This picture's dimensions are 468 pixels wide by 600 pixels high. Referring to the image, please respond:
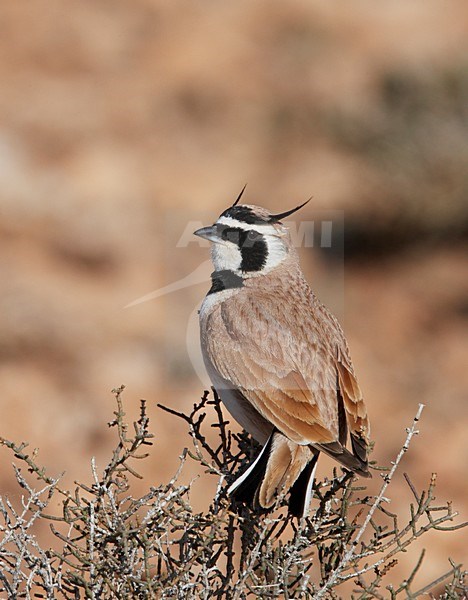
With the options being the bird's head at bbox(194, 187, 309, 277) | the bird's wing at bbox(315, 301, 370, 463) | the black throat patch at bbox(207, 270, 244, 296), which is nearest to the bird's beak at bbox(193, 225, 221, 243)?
the bird's head at bbox(194, 187, 309, 277)

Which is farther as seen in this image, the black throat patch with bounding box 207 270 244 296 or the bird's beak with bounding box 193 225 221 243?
the black throat patch with bounding box 207 270 244 296

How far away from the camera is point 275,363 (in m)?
3.84

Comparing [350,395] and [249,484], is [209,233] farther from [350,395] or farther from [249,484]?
[249,484]

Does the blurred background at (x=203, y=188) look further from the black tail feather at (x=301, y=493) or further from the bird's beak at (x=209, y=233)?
the black tail feather at (x=301, y=493)

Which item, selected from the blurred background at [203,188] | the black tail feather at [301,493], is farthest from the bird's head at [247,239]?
the blurred background at [203,188]

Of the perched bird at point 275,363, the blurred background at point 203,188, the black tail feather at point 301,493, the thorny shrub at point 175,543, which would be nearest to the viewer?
the thorny shrub at point 175,543

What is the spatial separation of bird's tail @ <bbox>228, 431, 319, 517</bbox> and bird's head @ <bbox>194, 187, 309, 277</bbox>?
2.73ft

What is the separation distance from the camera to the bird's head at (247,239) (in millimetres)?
4086

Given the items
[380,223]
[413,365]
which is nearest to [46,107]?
[380,223]

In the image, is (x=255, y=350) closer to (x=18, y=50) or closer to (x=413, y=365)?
(x=413, y=365)

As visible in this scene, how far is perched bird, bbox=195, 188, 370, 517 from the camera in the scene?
358 centimetres

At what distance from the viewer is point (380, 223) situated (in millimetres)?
12727

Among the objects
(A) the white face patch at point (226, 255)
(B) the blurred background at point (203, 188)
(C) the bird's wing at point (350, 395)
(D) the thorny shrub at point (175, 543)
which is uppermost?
(B) the blurred background at point (203, 188)

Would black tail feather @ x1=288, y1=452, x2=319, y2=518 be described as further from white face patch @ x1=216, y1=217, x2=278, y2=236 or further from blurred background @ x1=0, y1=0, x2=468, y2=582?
blurred background @ x1=0, y1=0, x2=468, y2=582
